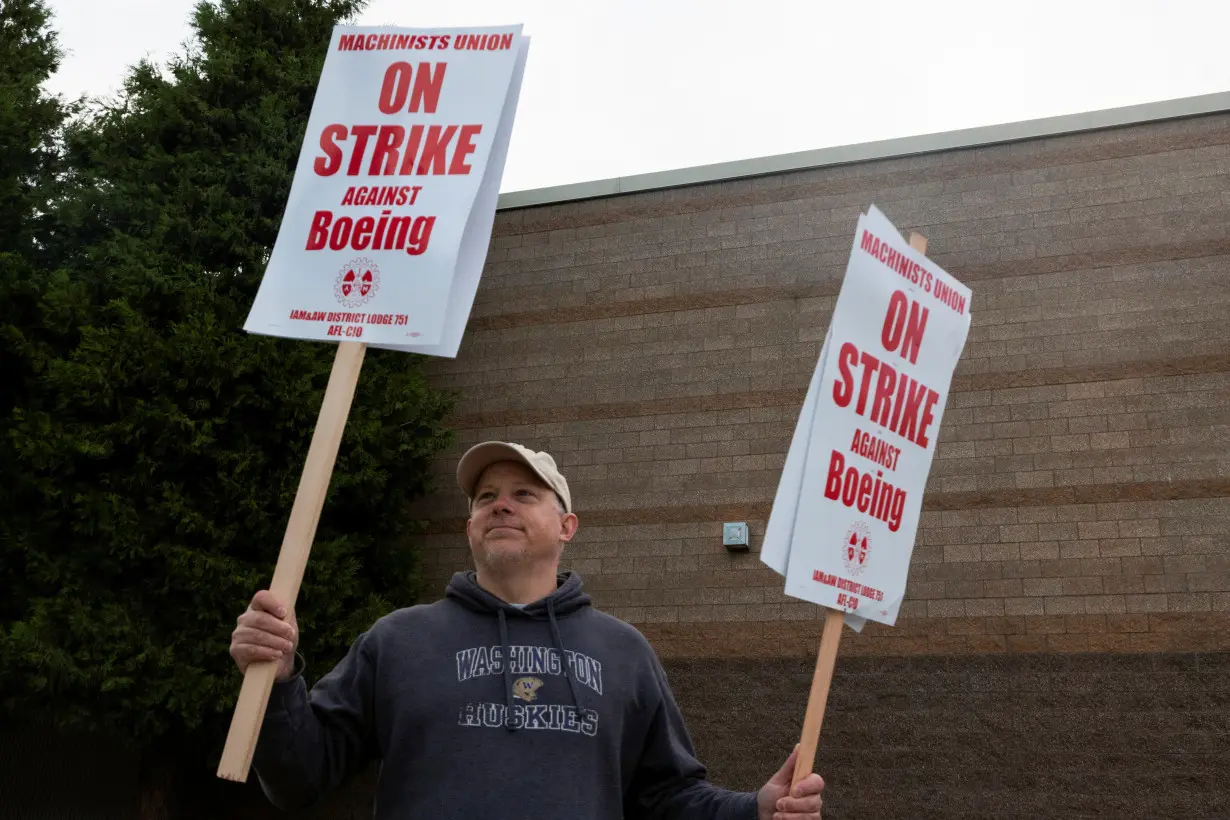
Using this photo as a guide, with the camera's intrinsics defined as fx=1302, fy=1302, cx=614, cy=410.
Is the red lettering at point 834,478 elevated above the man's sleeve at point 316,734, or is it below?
above

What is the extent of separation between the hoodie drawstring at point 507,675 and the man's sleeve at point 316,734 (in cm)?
35

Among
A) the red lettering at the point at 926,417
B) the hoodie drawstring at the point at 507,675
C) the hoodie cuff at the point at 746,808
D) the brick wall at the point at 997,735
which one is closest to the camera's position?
the hoodie drawstring at the point at 507,675

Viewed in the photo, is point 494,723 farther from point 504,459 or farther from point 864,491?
point 864,491

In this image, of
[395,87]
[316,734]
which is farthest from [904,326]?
[316,734]

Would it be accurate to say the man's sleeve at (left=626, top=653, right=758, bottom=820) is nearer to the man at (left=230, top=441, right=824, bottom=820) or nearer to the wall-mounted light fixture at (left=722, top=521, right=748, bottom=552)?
the man at (left=230, top=441, right=824, bottom=820)

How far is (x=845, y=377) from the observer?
3.86 metres

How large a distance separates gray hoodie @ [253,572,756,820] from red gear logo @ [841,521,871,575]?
0.64 m

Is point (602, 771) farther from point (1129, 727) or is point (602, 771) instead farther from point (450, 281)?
point (1129, 727)

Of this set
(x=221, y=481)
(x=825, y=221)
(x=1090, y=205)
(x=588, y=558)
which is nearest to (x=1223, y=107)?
(x=1090, y=205)

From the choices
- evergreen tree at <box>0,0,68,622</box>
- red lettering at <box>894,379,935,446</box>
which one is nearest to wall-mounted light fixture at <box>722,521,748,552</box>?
evergreen tree at <box>0,0,68,622</box>

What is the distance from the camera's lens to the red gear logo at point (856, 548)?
3.81m

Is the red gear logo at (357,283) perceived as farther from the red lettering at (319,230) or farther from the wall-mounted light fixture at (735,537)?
the wall-mounted light fixture at (735,537)

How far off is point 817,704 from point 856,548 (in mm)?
568

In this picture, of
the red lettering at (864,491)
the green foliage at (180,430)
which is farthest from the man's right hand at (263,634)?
the green foliage at (180,430)
